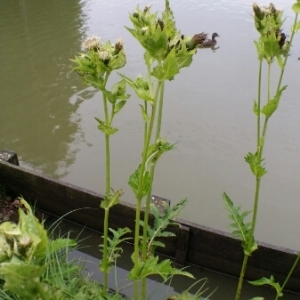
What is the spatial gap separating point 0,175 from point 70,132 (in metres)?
1.77

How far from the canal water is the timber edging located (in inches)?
34.2

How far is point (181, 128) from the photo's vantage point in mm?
5066

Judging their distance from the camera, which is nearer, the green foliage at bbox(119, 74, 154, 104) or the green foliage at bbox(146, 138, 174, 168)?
the green foliage at bbox(119, 74, 154, 104)

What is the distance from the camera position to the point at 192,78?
20.6 feet

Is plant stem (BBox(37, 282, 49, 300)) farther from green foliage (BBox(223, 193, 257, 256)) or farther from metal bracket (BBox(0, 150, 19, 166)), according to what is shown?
metal bracket (BBox(0, 150, 19, 166))

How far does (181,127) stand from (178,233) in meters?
2.54

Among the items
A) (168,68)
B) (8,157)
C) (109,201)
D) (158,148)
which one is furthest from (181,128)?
(168,68)

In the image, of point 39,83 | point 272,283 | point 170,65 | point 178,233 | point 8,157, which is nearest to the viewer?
point 170,65

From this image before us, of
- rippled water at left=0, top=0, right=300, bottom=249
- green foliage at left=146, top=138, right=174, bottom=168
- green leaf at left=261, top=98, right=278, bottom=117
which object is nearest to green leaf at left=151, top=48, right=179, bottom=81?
green foliage at left=146, top=138, right=174, bottom=168

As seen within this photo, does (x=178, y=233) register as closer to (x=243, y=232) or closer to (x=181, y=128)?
(x=243, y=232)

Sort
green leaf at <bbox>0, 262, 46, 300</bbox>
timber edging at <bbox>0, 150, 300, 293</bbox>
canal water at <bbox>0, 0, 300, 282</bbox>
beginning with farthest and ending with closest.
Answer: canal water at <bbox>0, 0, 300, 282</bbox> → timber edging at <bbox>0, 150, 300, 293</bbox> → green leaf at <bbox>0, 262, 46, 300</bbox>

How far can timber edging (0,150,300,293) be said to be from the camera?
2617 mm

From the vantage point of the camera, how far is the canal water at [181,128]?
13.3 ft

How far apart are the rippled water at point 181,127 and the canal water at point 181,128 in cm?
1
